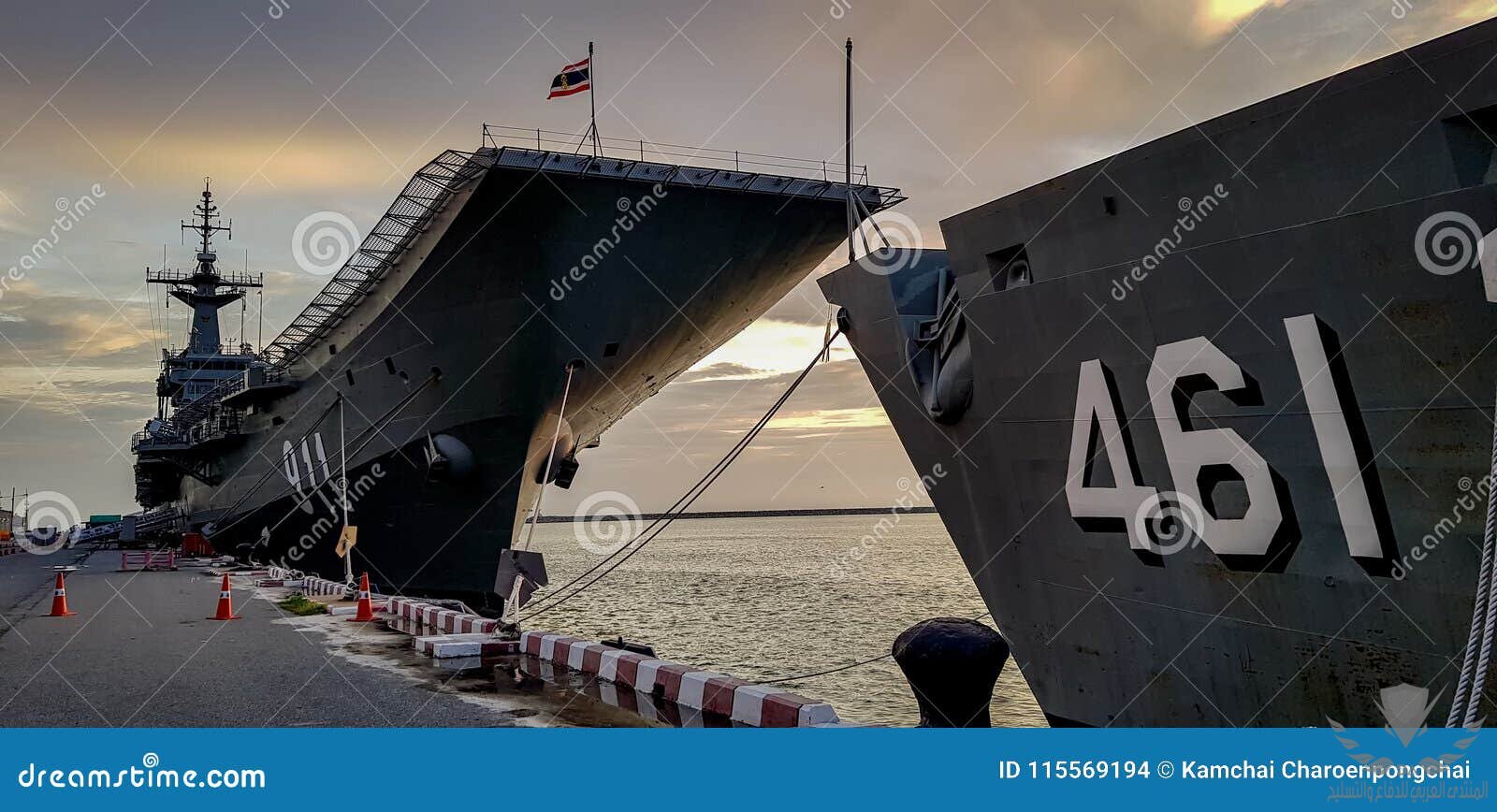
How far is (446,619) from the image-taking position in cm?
1114

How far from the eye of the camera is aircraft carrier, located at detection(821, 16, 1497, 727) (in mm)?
5035

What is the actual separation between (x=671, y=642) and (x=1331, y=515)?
18.5 m

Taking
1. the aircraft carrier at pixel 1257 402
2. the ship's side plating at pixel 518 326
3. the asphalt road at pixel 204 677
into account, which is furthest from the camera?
the ship's side plating at pixel 518 326

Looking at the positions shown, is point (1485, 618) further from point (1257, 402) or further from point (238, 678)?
point (238, 678)

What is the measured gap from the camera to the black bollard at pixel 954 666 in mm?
4496

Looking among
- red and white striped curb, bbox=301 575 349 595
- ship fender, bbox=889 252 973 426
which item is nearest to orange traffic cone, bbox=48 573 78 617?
red and white striped curb, bbox=301 575 349 595

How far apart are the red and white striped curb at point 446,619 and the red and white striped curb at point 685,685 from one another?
3.36ft

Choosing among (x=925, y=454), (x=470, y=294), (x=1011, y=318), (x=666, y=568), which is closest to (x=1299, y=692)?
(x=1011, y=318)

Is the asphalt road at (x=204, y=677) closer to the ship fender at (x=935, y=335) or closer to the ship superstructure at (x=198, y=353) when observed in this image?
the ship fender at (x=935, y=335)

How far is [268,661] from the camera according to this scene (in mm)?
9047

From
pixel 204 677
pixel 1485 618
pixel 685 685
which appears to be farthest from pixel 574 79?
pixel 1485 618

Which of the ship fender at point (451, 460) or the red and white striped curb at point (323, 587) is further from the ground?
the ship fender at point (451, 460)

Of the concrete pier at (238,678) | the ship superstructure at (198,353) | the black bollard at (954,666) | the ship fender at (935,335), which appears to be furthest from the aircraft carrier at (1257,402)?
the ship superstructure at (198,353)

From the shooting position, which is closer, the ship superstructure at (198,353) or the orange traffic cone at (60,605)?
the orange traffic cone at (60,605)
